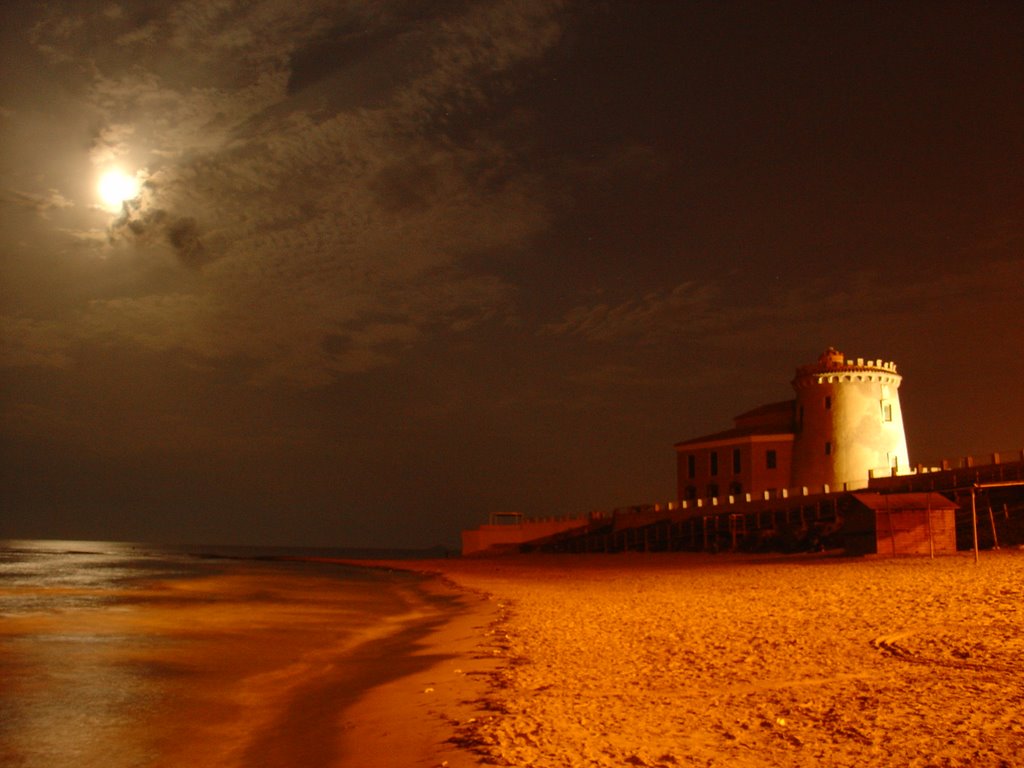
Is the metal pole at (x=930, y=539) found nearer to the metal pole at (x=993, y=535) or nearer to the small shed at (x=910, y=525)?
the small shed at (x=910, y=525)

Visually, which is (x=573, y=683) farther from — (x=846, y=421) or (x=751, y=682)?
(x=846, y=421)

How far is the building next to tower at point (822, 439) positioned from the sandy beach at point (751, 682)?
36652 mm

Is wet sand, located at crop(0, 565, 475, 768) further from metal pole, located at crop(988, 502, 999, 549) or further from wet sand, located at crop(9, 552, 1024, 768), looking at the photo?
metal pole, located at crop(988, 502, 999, 549)

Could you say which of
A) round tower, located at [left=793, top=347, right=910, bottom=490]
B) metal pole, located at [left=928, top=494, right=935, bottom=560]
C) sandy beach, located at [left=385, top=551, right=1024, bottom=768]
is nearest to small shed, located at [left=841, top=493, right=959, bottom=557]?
metal pole, located at [left=928, top=494, right=935, bottom=560]

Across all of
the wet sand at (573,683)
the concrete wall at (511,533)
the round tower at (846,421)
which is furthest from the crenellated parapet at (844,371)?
the wet sand at (573,683)

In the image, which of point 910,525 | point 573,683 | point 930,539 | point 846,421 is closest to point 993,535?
point 910,525

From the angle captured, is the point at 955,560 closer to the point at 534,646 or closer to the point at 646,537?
the point at 534,646

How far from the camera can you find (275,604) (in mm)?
33531

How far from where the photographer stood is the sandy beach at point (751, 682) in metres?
7.77

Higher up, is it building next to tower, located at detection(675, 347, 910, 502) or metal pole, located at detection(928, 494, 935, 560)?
building next to tower, located at detection(675, 347, 910, 502)

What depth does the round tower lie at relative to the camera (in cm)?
5756

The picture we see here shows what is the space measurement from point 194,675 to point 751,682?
10.6 metres

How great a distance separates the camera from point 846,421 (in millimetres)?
58250

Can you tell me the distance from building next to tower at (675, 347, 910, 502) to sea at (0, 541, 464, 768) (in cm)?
3398
